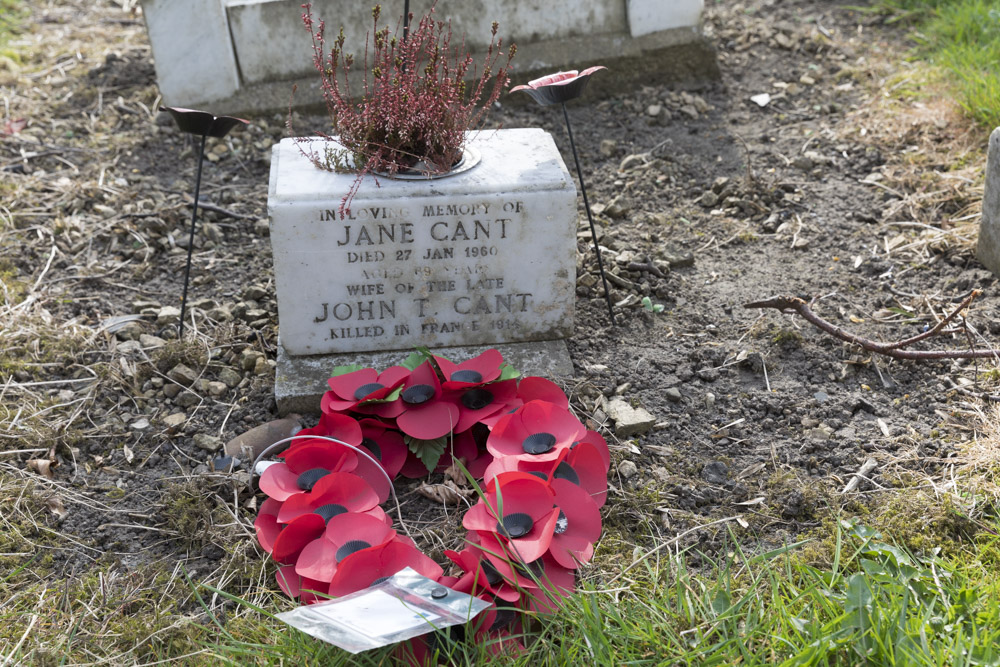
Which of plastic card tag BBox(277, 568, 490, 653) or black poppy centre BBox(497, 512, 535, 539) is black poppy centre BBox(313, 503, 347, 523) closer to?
plastic card tag BBox(277, 568, 490, 653)

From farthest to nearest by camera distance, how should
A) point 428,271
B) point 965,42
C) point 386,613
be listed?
1. point 965,42
2. point 428,271
3. point 386,613

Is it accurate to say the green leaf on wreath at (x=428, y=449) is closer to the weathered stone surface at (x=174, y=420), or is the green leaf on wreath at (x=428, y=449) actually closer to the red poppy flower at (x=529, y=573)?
the red poppy flower at (x=529, y=573)

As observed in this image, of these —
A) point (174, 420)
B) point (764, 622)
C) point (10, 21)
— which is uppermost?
point (764, 622)

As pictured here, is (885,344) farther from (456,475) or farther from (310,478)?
(310,478)

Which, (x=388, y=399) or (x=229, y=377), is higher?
(x=388, y=399)

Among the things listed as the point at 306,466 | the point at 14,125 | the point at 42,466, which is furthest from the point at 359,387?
the point at 14,125

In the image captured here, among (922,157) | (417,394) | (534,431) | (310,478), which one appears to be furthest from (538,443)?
(922,157)

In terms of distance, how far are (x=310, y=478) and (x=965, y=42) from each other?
14.8ft

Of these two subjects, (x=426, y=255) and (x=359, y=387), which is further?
(x=426, y=255)

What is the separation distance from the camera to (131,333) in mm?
3324

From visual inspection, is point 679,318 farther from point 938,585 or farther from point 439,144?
point 938,585

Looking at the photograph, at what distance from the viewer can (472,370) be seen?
2.76 meters

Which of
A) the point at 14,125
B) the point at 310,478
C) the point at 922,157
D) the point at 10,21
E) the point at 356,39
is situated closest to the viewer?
Answer: the point at 310,478

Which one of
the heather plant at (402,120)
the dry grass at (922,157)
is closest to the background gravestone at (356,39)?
the dry grass at (922,157)
